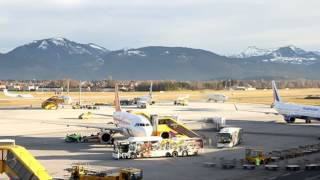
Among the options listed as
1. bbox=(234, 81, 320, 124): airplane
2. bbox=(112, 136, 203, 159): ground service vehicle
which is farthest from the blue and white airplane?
bbox=(112, 136, 203, 159): ground service vehicle

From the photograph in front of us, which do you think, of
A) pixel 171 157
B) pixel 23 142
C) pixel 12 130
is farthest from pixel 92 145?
pixel 12 130

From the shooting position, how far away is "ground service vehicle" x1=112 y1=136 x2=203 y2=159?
49.7 meters

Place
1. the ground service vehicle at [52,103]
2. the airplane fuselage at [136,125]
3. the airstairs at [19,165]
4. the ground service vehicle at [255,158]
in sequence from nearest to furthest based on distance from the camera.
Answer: the airstairs at [19,165]
the ground service vehicle at [255,158]
the airplane fuselage at [136,125]
the ground service vehicle at [52,103]

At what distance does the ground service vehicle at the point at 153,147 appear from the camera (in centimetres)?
4971

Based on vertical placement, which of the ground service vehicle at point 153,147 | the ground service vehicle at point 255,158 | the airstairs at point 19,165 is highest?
the airstairs at point 19,165

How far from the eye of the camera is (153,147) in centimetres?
5034

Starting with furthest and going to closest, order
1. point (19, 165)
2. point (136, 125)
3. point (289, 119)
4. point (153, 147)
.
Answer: point (289, 119) < point (136, 125) < point (153, 147) < point (19, 165)

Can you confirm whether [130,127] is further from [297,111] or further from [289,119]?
[289,119]

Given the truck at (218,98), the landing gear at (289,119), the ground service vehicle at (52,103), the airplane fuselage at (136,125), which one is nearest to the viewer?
the airplane fuselage at (136,125)

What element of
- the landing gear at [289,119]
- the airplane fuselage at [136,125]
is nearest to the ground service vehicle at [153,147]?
the airplane fuselage at [136,125]

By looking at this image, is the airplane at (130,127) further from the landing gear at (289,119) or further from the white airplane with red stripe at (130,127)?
the landing gear at (289,119)

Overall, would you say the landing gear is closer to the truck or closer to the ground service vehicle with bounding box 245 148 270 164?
the ground service vehicle with bounding box 245 148 270 164

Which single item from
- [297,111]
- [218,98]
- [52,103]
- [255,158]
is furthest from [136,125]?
[218,98]

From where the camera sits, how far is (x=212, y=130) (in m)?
79.0
